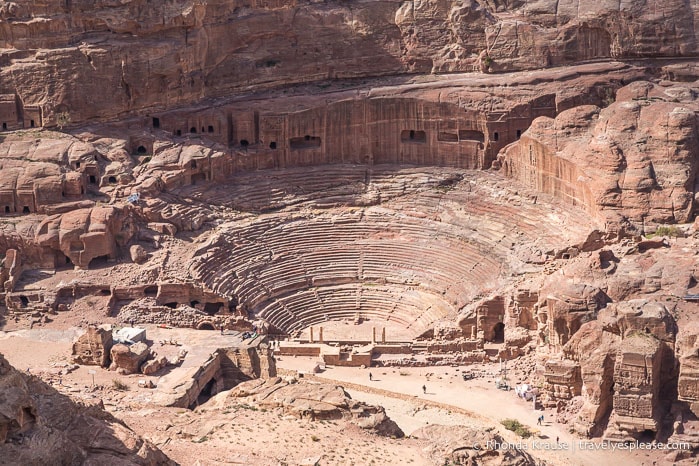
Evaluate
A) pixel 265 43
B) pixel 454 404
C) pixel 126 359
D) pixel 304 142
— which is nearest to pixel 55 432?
pixel 126 359

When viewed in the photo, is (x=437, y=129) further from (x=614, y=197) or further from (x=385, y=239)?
(x=614, y=197)

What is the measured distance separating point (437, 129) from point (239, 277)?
41.4 feet

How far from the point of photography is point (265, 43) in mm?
61562

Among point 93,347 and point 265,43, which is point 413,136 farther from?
point 93,347

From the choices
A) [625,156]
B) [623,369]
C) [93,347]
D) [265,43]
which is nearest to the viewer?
[623,369]

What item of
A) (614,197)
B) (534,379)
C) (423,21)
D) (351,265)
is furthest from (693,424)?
(423,21)

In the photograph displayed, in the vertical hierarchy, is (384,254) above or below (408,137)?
below

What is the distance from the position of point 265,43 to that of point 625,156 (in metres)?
18.9

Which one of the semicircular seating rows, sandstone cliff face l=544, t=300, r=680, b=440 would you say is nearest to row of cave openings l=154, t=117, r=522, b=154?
the semicircular seating rows

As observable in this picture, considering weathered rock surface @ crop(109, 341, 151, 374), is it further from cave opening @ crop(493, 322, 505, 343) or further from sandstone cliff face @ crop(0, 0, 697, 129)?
sandstone cliff face @ crop(0, 0, 697, 129)

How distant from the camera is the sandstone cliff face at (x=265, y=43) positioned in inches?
2266

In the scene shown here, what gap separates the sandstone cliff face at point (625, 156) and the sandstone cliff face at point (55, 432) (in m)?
27.4

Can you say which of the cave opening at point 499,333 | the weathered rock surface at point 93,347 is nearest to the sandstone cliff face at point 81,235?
the weathered rock surface at point 93,347

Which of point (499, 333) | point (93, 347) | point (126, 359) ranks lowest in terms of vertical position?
point (499, 333)
